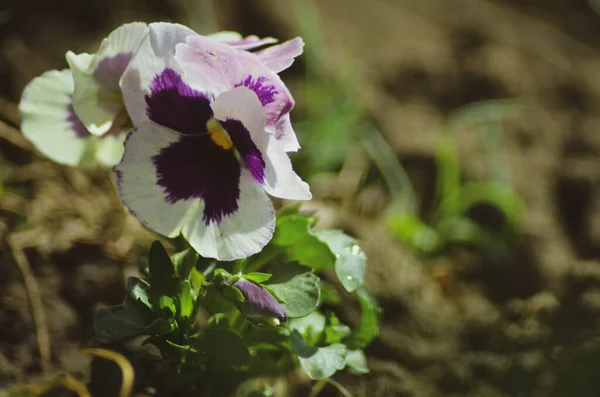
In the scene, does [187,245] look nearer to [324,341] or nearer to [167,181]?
[167,181]

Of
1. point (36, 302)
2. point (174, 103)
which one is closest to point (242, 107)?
point (174, 103)

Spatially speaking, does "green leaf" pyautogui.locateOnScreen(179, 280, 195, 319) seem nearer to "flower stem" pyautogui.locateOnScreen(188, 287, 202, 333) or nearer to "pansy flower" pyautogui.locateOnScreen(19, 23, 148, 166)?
"flower stem" pyautogui.locateOnScreen(188, 287, 202, 333)

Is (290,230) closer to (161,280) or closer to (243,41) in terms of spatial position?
(161,280)

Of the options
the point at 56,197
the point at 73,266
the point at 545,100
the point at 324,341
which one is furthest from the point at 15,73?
the point at 545,100

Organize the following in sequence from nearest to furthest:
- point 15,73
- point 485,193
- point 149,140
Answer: point 149,140 < point 15,73 < point 485,193

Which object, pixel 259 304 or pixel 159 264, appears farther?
pixel 159 264

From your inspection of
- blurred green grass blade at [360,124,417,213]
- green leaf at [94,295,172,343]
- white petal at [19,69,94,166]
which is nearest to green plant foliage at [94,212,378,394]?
green leaf at [94,295,172,343]

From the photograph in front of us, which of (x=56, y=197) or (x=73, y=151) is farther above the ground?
(x=73, y=151)
